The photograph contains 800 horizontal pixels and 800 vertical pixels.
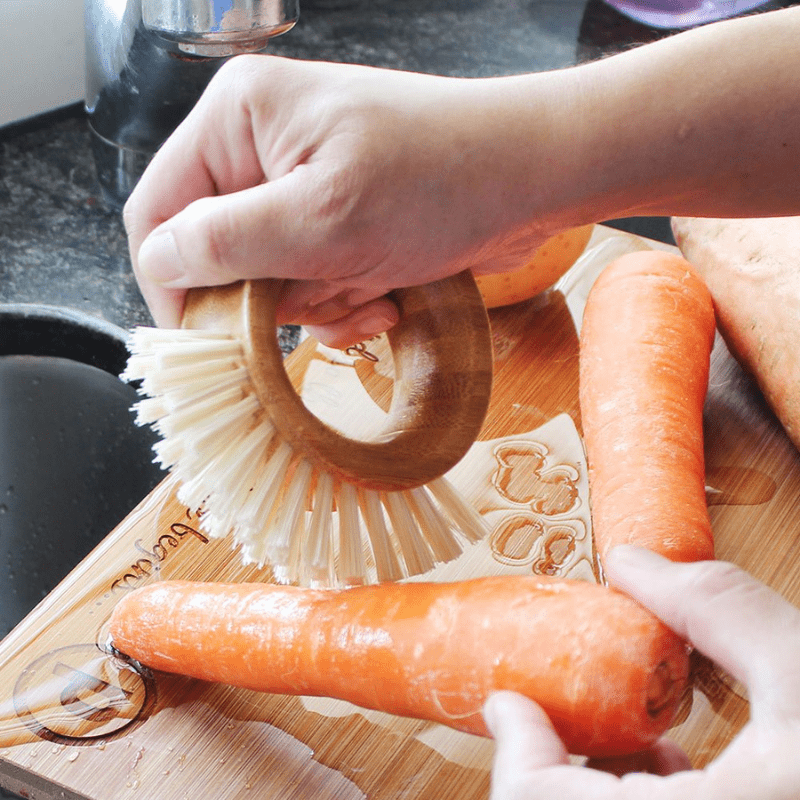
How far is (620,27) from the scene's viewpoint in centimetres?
190

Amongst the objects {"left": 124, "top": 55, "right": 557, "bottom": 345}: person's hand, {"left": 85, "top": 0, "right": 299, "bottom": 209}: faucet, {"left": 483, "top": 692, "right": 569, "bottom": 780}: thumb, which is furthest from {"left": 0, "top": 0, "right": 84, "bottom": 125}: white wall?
{"left": 483, "top": 692, "right": 569, "bottom": 780}: thumb

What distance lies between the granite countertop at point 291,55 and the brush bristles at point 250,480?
540mm

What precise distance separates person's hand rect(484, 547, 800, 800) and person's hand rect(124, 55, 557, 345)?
289mm

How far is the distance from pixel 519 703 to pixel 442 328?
310 mm

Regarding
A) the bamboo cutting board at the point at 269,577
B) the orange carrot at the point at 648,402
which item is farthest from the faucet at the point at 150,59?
the orange carrot at the point at 648,402

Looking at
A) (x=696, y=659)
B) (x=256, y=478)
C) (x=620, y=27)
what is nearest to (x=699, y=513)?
(x=696, y=659)

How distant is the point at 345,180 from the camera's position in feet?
2.17

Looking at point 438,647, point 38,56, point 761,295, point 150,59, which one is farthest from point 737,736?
point 38,56

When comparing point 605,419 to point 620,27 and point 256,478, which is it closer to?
point 256,478

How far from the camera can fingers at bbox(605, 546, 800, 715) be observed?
510mm

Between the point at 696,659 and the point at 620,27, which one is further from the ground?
the point at 620,27

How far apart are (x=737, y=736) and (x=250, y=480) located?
362 mm

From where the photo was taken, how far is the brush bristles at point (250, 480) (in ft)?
2.19

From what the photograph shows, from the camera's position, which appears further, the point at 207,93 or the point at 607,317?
the point at 607,317
